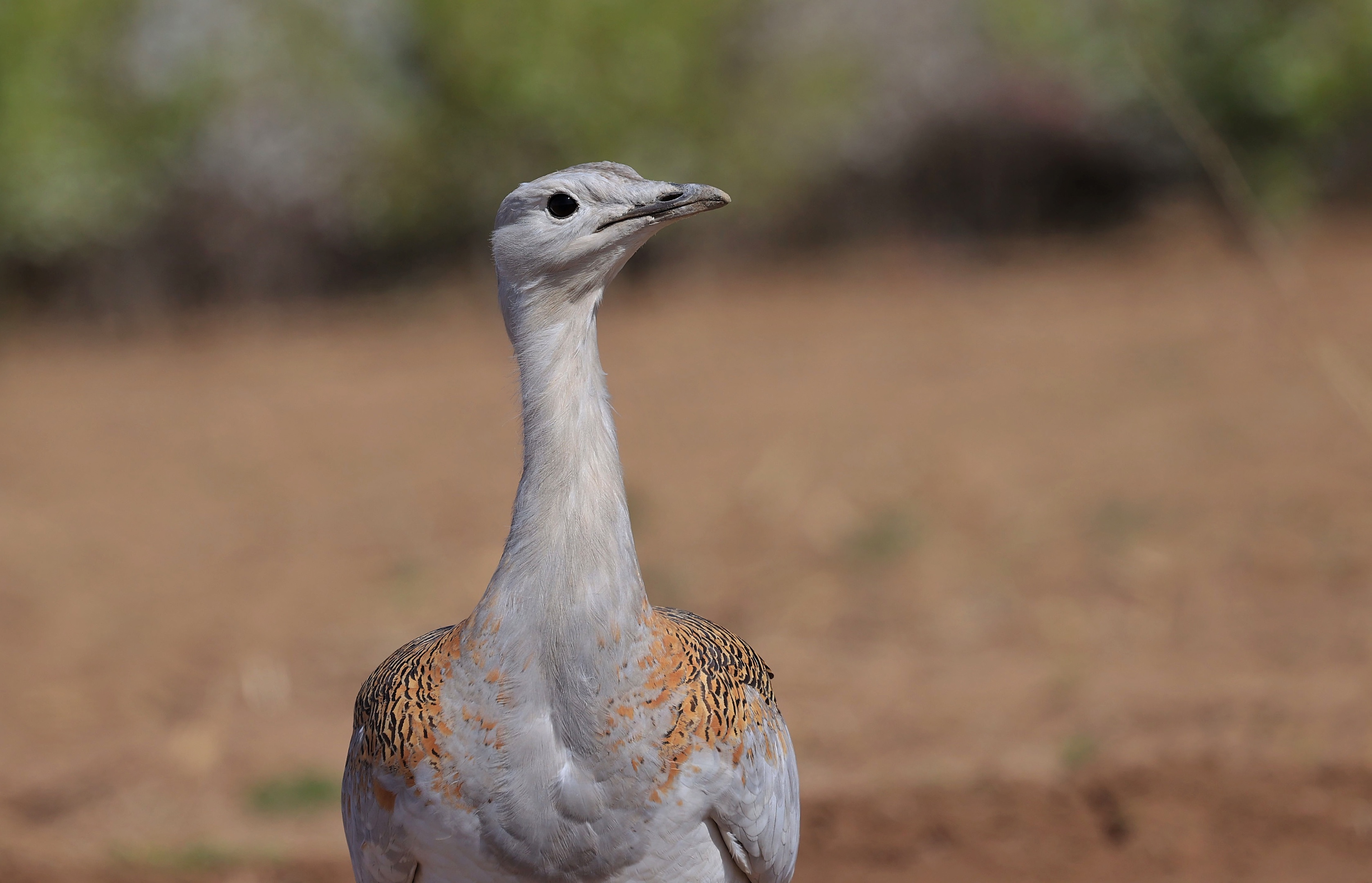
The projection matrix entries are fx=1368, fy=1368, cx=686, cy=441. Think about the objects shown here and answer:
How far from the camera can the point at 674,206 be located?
3.47 meters

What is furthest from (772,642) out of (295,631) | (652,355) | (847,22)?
(847,22)

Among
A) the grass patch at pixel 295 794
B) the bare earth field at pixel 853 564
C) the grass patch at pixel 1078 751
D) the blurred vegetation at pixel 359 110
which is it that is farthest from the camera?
the blurred vegetation at pixel 359 110

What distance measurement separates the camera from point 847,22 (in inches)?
663

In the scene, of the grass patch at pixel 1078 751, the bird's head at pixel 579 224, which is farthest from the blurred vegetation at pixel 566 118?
the bird's head at pixel 579 224

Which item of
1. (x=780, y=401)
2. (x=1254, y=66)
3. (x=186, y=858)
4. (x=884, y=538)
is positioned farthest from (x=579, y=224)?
(x=1254, y=66)

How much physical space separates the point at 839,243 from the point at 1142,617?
9.95 meters

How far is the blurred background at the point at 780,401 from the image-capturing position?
6.27 m

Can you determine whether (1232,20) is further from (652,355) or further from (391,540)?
(391,540)

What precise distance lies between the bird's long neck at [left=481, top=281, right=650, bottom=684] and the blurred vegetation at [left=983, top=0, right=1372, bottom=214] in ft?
38.9

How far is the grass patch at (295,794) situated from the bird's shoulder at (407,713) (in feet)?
8.82

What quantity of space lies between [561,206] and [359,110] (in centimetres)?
1315

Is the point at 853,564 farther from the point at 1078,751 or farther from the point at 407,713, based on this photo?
the point at 407,713

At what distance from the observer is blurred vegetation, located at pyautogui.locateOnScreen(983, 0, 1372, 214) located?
14289 millimetres

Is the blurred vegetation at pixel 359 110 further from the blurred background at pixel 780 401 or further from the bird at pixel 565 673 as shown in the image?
the bird at pixel 565 673
